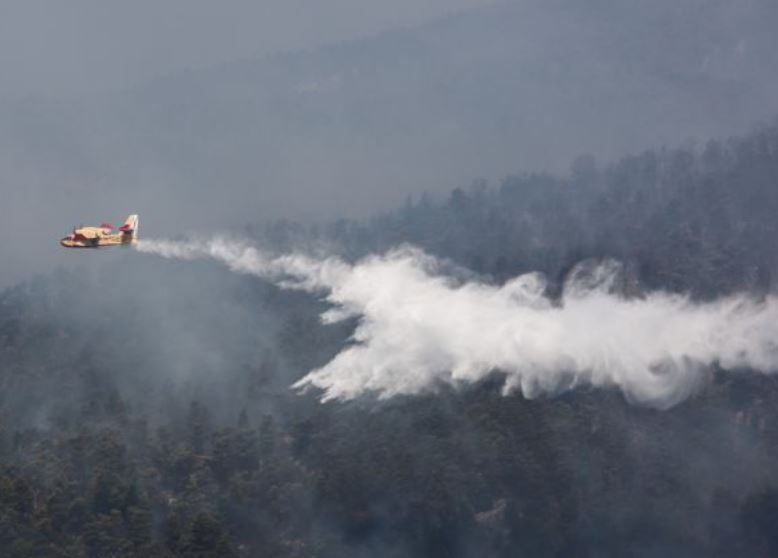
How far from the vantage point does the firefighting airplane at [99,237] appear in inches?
4956

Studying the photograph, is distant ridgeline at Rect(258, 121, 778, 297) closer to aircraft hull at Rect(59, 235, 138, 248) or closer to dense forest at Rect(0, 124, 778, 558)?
dense forest at Rect(0, 124, 778, 558)

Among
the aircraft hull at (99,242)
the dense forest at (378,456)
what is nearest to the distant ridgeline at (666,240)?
the dense forest at (378,456)

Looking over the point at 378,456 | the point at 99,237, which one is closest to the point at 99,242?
the point at 99,237

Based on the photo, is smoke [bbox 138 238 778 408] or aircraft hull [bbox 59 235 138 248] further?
smoke [bbox 138 238 778 408]

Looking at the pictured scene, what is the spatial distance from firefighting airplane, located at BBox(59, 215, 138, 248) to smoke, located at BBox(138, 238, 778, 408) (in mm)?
6636

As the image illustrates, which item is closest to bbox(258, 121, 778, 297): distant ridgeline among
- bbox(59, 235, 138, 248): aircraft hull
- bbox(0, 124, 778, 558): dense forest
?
bbox(0, 124, 778, 558): dense forest

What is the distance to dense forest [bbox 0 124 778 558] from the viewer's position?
434 ft

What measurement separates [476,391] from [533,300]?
1332cm

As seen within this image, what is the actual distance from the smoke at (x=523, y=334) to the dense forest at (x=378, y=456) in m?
4.17

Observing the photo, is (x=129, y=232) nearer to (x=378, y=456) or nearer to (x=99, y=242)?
(x=99, y=242)

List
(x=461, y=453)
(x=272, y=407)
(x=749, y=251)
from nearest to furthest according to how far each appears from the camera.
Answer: (x=461, y=453) < (x=272, y=407) < (x=749, y=251)

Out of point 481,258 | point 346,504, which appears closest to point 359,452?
point 346,504

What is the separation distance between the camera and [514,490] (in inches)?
5423

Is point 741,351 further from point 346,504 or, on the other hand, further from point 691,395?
point 346,504
